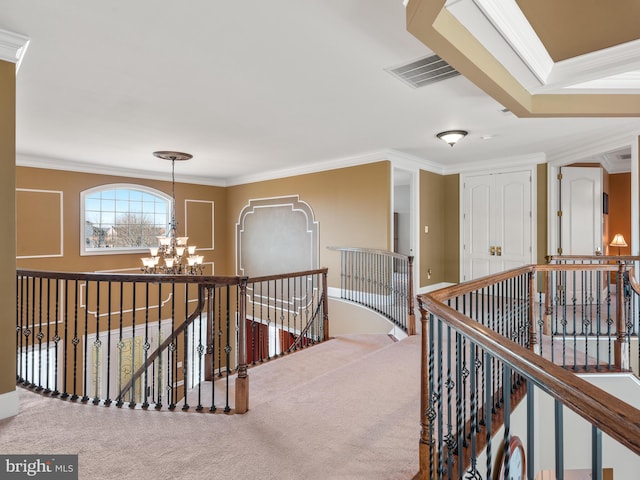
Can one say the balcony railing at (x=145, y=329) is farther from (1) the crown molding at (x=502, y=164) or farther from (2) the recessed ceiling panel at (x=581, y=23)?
(1) the crown molding at (x=502, y=164)

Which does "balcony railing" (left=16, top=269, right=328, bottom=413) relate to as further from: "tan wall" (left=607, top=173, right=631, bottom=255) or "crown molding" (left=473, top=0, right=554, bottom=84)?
"tan wall" (left=607, top=173, right=631, bottom=255)

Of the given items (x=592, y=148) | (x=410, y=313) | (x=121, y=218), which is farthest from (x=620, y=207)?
(x=121, y=218)

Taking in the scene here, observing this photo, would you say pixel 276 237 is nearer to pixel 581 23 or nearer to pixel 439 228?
pixel 439 228

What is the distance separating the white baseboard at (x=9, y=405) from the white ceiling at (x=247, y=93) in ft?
7.79

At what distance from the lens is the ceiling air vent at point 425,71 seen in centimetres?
277

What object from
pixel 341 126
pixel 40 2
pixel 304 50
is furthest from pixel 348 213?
pixel 40 2

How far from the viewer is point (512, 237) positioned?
632 cm

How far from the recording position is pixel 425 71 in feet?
9.57

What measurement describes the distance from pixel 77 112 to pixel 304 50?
283cm

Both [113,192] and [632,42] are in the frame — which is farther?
[113,192]

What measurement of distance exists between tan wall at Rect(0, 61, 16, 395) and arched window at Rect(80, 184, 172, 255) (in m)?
5.02

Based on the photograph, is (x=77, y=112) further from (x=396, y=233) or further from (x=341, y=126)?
(x=396, y=233)

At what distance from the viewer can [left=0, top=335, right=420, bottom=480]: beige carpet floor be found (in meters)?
1.91

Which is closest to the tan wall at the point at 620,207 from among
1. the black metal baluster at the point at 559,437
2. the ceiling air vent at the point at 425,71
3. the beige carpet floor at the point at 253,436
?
the ceiling air vent at the point at 425,71
